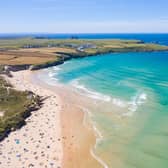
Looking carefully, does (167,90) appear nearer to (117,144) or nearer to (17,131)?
(117,144)

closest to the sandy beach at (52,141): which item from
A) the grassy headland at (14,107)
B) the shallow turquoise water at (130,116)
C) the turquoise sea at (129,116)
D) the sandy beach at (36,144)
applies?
the sandy beach at (36,144)

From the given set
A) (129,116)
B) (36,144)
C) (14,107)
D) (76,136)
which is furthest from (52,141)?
(14,107)

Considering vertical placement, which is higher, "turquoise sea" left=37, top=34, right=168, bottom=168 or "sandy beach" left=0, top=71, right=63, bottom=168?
"turquoise sea" left=37, top=34, right=168, bottom=168

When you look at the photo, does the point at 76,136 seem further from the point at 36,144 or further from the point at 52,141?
the point at 36,144

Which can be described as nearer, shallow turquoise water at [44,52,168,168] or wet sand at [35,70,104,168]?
wet sand at [35,70,104,168]

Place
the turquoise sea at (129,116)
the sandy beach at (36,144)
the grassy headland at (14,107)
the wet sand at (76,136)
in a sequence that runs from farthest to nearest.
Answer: the grassy headland at (14,107) → the turquoise sea at (129,116) → the wet sand at (76,136) → the sandy beach at (36,144)

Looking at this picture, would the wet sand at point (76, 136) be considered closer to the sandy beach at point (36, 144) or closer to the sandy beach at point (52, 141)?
the sandy beach at point (52, 141)

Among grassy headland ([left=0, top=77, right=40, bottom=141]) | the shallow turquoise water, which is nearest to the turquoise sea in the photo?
the shallow turquoise water

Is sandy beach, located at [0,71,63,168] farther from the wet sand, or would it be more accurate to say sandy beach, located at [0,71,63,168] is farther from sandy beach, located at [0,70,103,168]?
the wet sand
